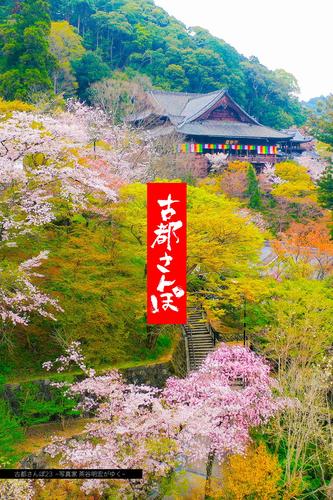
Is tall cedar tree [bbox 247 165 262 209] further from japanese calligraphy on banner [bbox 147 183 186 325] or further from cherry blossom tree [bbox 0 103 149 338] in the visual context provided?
japanese calligraphy on banner [bbox 147 183 186 325]

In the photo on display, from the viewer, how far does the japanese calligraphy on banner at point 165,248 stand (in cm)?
1037

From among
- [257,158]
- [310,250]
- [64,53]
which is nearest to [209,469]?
[310,250]

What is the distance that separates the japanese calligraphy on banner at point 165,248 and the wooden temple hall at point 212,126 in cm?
3355

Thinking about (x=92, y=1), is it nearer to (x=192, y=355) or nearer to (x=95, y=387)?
(x=192, y=355)

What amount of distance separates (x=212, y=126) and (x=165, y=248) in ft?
128

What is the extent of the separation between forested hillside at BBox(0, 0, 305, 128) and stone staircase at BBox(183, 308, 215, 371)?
33.1m

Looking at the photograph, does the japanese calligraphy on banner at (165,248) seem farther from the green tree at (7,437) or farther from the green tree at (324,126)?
the green tree at (324,126)

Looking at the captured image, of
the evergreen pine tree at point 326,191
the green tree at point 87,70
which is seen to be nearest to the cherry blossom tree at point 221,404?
the evergreen pine tree at point 326,191

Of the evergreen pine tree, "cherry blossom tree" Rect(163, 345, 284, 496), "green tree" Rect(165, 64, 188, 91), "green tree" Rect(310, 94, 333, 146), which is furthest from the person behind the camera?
"green tree" Rect(165, 64, 188, 91)

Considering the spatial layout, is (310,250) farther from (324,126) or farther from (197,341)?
(324,126)

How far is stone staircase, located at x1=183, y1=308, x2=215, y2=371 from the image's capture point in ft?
64.2

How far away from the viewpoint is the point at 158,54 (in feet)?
191

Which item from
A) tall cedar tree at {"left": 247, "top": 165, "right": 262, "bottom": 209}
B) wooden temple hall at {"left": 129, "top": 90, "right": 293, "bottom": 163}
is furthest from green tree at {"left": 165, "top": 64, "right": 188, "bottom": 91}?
tall cedar tree at {"left": 247, "top": 165, "right": 262, "bottom": 209}

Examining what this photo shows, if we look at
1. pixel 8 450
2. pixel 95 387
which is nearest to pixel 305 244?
pixel 95 387
